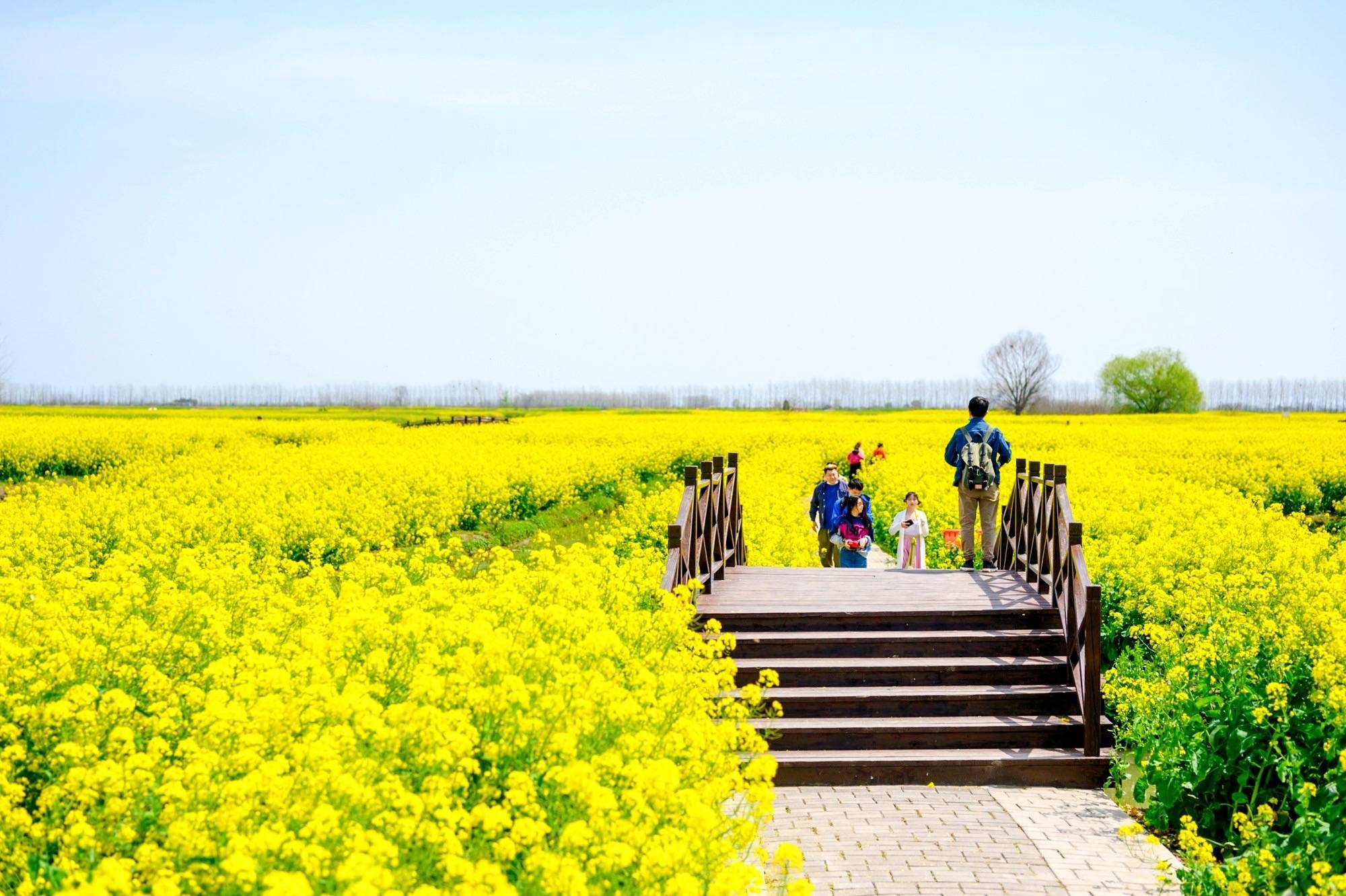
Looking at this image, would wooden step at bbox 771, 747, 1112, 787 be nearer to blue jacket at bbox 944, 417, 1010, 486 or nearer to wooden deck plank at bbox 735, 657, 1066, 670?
wooden deck plank at bbox 735, 657, 1066, 670

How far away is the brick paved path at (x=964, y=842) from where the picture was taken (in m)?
7.57

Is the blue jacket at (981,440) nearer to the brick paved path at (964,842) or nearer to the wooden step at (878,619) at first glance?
the wooden step at (878,619)

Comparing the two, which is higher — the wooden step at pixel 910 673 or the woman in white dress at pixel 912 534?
the woman in white dress at pixel 912 534

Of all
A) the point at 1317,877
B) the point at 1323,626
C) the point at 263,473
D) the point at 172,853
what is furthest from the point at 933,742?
the point at 263,473

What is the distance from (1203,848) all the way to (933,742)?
11.3 feet

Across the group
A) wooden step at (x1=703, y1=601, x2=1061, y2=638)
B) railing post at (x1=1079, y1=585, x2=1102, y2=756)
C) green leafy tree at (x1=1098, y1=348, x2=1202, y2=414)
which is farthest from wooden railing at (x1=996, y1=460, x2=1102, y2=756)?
green leafy tree at (x1=1098, y1=348, x2=1202, y2=414)

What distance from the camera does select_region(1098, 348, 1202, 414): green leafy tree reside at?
11981cm

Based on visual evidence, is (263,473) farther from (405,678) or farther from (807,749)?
(405,678)

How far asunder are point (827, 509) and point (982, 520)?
196 cm

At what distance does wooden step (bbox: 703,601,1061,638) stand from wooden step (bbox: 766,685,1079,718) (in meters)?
1.06

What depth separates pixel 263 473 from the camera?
90.4 ft

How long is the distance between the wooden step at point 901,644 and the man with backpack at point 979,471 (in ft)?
10.6

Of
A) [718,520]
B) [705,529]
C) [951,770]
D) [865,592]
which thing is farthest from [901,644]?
[718,520]

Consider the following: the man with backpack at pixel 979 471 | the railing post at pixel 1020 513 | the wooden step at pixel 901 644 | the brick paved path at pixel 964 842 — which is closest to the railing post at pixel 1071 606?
the wooden step at pixel 901 644
